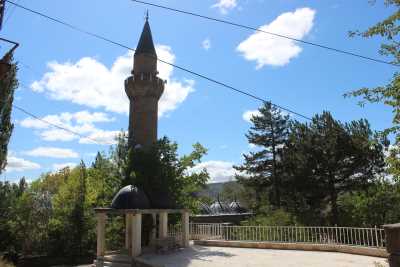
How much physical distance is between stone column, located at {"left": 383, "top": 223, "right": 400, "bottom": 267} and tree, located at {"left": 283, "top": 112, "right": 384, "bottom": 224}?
23312mm

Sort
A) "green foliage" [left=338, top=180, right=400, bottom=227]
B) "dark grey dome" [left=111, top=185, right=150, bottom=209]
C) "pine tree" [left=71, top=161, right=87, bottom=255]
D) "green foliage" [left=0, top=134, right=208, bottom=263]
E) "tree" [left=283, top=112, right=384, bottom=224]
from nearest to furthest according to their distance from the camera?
"dark grey dome" [left=111, top=185, right=150, bottom=209]
"green foliage" [left=0, top=134, right=208, bottom=263]
"pine tree" [left=71, top=161, right=87, bottom=255]
"green foliage" [left=338, top=180, right=400, bottom=227]
"tree" [left=283, top=112, right=384, bottom=224]

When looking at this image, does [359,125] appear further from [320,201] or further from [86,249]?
[86,249]

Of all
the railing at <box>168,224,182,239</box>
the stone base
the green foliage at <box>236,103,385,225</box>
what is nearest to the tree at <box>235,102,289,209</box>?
the green foliage at <box>236,103,385,225</box>

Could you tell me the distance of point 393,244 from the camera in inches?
143

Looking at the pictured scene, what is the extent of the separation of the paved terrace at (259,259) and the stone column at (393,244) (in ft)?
22.6

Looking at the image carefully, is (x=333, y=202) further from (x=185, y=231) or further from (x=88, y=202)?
(x=88, y=202)

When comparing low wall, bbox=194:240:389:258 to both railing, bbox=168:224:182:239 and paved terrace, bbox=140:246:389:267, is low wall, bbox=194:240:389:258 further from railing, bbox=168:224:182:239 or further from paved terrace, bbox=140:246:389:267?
railing, bbox=168:224:182:239

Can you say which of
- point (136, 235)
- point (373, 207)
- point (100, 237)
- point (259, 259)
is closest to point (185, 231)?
point (136, 235)

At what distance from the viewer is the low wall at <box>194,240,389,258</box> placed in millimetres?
11967

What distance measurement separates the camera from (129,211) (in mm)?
14039

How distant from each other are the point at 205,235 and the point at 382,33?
597 inches

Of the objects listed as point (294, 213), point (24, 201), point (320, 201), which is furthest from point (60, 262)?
point (320, 201)

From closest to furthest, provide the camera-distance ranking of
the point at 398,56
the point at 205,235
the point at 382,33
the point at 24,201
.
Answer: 1. the point at 398,56
2. the point at 382,33
3. the point at 205,235
4. the point at 24,201

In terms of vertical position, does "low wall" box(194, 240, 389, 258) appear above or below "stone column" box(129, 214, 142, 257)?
below
